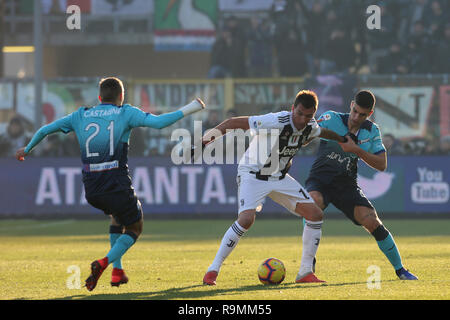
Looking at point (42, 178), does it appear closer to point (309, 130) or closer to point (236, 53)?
point (236, 53)

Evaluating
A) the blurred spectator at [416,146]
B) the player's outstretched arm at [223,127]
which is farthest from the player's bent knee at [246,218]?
the blurred spectator at [416,146]

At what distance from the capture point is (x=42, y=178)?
65.9 ft

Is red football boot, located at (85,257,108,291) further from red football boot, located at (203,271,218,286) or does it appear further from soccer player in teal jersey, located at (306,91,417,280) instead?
soccer player in teal jersey, located at (306,91,417,280)

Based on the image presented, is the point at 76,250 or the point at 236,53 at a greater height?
A: the point at 236,53

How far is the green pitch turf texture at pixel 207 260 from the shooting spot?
8477 millimetres

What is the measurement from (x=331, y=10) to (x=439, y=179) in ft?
16.4

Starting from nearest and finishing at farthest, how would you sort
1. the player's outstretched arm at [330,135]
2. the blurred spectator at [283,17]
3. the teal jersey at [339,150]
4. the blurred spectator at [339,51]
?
the player's outstretched arm at [330,135] → the teal jersey at [339,150] → the blurred spectator at [339,51] → the blurred spectator at [283,17]

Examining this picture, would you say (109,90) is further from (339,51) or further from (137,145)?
(339,51)

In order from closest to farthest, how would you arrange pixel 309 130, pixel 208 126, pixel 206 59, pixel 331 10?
pixel 309 130 → pixel 208 126 → pixel 331 10 → pixel 206 59

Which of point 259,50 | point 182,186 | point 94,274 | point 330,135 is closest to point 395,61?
point 259,50

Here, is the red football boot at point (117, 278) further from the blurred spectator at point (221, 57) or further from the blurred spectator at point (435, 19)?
the blurred spectator at point (435, 19)

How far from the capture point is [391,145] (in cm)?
2034

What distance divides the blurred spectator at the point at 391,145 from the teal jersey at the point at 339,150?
1010cm

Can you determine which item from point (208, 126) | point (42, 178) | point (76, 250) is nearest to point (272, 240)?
point (76, 250)
